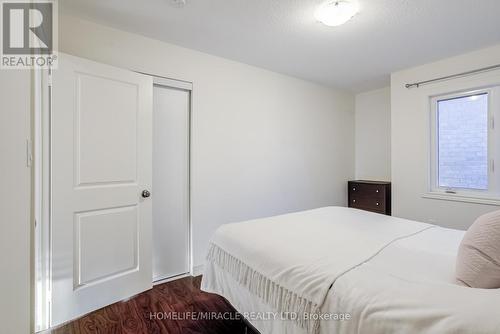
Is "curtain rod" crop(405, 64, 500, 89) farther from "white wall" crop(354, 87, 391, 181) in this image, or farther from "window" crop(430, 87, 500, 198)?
"white wall" crop(354, 87, 391, 181)

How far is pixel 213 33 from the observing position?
2.31 meters

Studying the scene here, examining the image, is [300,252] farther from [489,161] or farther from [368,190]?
[368,190]

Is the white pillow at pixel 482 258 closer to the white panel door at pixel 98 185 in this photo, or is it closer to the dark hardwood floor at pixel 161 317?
the dark hardwood floor at pixel 161 317

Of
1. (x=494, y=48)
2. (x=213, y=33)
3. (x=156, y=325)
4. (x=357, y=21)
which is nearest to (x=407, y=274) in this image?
(x=156, y=325)

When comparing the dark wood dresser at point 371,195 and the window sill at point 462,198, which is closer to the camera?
the window sill at point 462,198

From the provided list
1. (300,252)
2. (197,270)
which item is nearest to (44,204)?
(197,270)

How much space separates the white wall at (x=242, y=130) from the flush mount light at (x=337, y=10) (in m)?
1.30

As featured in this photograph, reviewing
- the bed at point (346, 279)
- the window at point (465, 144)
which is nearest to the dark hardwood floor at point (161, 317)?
the bed at point (346, 279)

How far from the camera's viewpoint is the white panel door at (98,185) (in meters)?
1.81

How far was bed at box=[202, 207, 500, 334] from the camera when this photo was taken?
0.80m

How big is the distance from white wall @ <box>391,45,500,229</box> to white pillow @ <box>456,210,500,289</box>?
231 cm

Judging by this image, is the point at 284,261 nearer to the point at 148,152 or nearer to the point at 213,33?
the point at 148,152

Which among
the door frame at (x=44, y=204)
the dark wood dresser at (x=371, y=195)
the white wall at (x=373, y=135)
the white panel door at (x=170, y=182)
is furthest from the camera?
the white wall at (x=373, y=135)

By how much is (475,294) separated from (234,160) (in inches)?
94.7
